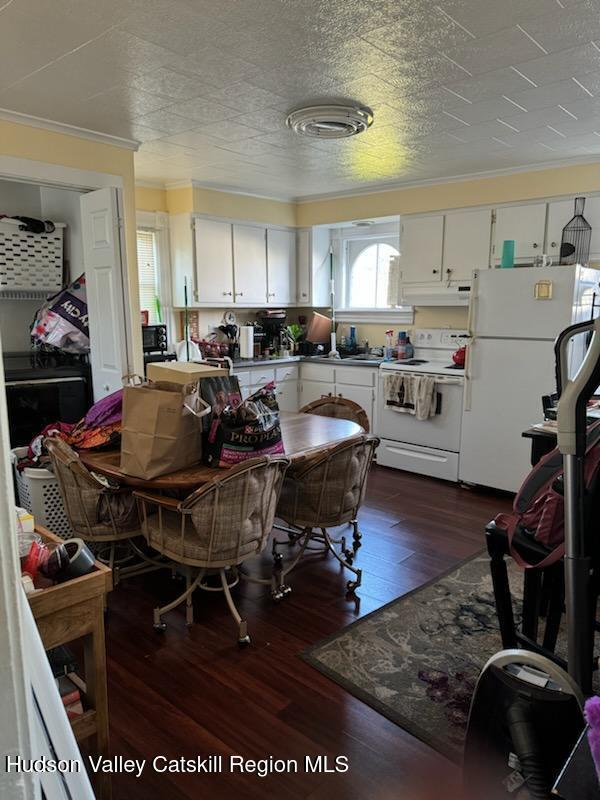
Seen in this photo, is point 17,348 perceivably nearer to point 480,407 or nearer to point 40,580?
point 40,580

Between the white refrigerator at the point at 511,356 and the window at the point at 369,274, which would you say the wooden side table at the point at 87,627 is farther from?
the window at the point at 369,274

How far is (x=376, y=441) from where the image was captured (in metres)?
2.73

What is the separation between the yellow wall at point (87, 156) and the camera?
315 centimetres

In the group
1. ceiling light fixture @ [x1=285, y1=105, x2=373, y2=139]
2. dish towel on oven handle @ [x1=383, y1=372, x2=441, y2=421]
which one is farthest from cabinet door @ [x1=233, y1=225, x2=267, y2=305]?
ceiling light fixture @ [x1=285, y1=105, x2=373, y2=139]

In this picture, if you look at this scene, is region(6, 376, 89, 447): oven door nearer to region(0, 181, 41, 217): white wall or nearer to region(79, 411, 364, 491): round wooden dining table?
region(79, 411, 364, 491): round wooden dining table

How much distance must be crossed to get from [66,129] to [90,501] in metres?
2.27

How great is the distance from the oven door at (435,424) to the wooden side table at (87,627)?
340 cm

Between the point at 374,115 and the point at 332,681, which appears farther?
the point at 374,115

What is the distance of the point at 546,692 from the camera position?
120 cm

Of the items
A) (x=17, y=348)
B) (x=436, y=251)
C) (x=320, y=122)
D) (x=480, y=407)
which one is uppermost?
(x=320, y=122)

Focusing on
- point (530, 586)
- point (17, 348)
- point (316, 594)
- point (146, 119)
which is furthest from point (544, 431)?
point (17, 348)

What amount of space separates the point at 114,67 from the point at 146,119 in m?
0.71

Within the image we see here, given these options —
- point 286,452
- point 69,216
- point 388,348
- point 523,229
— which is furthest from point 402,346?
point 69,216

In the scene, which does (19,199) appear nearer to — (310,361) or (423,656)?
(310,361)
